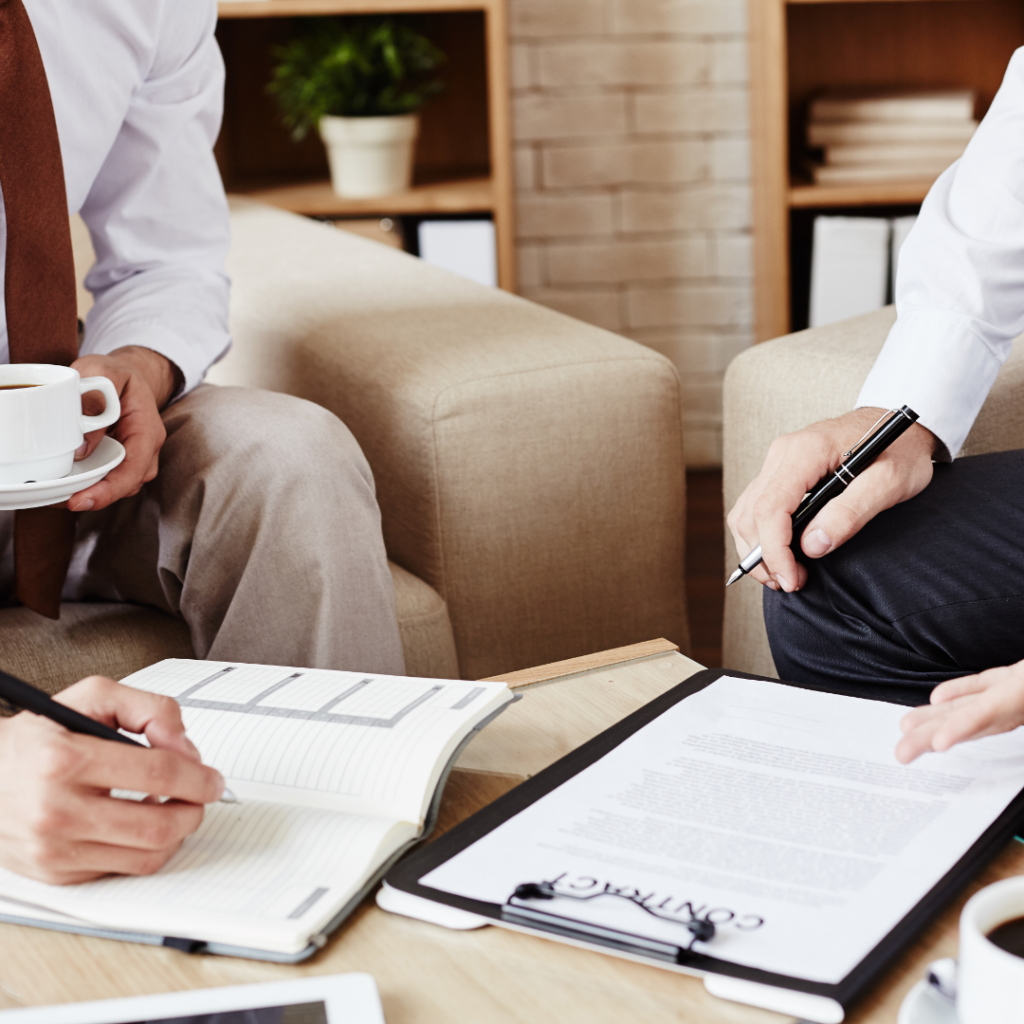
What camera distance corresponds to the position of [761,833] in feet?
1.98

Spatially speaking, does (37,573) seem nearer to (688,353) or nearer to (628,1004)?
(628,1004)

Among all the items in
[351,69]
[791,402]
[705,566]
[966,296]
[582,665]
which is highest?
[351,69]

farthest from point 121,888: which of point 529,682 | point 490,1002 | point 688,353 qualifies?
point 688,353

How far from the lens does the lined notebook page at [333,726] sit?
67 centimetres

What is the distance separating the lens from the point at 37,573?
3.42 feet

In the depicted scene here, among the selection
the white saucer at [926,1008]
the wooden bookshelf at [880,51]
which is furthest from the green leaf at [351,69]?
the white saucer at [926,1008]

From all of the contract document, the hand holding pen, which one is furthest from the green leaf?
the contract document

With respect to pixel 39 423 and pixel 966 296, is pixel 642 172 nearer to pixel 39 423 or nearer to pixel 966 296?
pixel 966 296

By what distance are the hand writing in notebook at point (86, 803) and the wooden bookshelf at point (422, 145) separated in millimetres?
1728

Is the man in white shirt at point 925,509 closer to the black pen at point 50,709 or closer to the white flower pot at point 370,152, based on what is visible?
the black pen at point 50,709

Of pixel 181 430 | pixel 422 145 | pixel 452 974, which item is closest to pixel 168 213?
pixel 181 430

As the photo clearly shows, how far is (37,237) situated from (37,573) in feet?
0.90

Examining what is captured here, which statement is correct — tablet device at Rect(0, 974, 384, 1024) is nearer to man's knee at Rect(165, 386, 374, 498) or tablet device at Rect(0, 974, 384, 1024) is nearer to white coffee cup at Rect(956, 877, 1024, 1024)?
white coffee cup at Rect(956, 877, 1024, 1024)

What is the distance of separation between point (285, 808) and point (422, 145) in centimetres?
208
